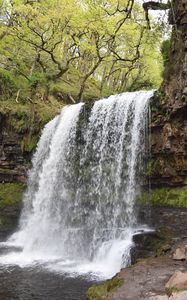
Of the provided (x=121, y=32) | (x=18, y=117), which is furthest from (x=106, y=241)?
(x=121, y=32)

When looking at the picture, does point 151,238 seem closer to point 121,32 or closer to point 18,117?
point 18,117

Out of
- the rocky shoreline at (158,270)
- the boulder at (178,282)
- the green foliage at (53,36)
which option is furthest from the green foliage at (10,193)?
the boulder at (178,282)

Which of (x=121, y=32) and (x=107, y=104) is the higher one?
(x=121, y=32)

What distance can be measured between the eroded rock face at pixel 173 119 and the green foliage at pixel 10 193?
22.2 ft

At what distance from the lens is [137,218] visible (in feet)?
43.8

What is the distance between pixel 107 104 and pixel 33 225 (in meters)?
5.70

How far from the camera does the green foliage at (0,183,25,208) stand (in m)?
17.5

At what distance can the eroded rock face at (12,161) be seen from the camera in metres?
17.9

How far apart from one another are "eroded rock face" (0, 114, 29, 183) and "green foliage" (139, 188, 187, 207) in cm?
653

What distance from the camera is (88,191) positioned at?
14.6 meters

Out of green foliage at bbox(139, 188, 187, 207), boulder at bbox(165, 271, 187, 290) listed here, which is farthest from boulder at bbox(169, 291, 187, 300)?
green foliage at bbox(139, 188, 187, 207)

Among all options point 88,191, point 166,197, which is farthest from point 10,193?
point 166,197

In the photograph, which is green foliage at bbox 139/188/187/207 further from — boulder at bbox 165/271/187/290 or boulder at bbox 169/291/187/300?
boulder at bbox 169/291/187/300

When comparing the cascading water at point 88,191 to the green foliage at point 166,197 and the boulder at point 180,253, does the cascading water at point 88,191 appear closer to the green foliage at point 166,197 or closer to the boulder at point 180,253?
the green foliage at point 166,197
